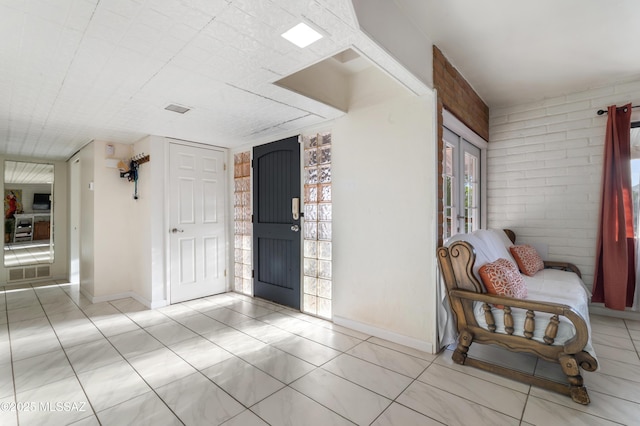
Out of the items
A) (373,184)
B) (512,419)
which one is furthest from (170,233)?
(512,419)

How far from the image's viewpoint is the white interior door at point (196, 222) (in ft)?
13.0

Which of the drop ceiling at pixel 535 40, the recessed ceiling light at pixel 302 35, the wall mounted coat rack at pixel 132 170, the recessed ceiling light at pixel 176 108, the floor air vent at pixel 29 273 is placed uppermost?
the drop ceiling at pixel 535 40

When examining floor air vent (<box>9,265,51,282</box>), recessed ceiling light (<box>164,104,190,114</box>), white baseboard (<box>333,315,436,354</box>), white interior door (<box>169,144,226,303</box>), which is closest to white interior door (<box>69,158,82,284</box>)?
floor air vent (<box>9,265,51,282</box>)

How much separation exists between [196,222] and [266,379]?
269cm

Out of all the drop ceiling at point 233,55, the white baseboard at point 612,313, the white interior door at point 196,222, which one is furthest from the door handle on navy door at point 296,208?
the white baseboard at point 612,313

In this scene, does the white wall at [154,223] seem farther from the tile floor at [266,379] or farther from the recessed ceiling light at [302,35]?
the recessed ceiling light at [302,35]

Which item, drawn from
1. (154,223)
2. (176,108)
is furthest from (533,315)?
(154,223)

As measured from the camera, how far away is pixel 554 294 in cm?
244

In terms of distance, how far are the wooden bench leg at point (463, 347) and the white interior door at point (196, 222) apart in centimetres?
333

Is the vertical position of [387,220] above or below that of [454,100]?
below

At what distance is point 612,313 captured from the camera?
3.32 metres

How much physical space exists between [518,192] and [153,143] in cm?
478

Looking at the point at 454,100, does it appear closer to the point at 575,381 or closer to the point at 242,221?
the point at 575,381

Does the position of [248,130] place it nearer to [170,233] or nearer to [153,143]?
[153,143]
